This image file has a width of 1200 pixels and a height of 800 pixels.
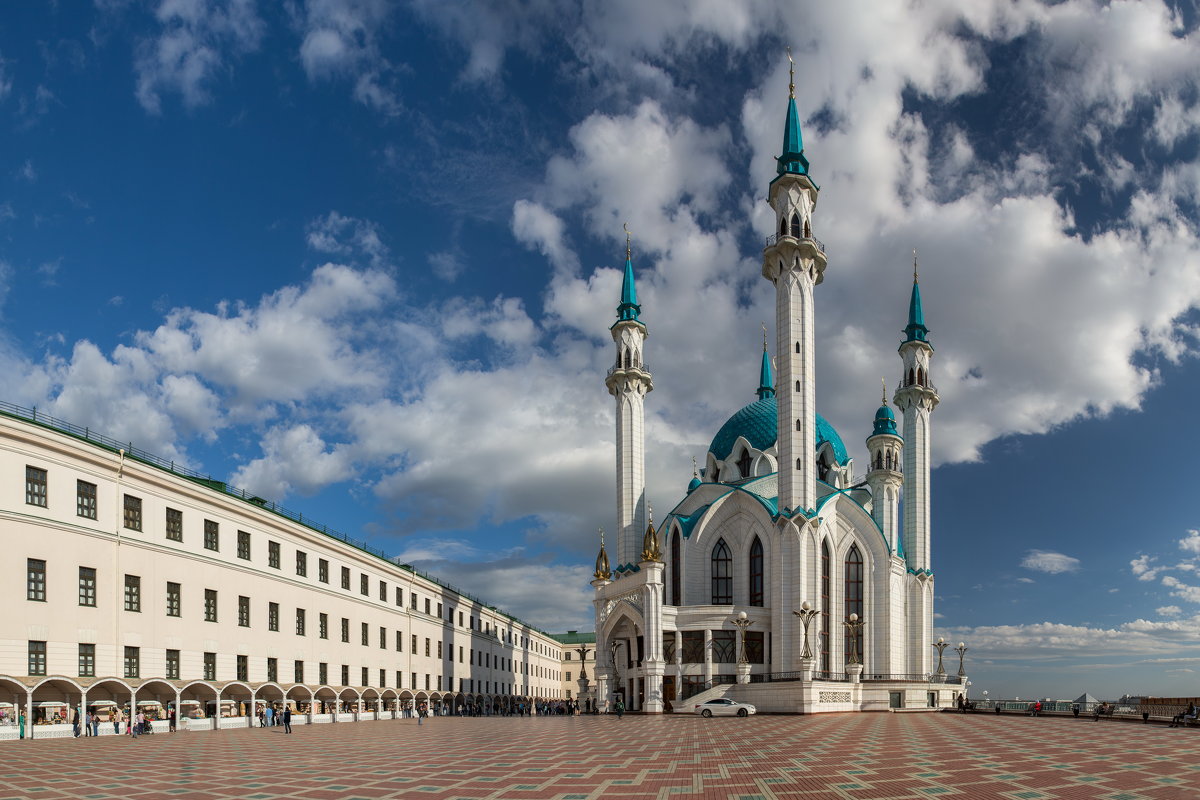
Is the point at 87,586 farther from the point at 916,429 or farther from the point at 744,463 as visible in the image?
the point at 916,429

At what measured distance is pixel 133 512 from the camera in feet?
114

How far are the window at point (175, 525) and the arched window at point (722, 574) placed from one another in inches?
1355

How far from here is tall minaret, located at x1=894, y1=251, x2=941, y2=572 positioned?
6812cm

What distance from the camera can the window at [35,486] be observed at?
30.3 metres

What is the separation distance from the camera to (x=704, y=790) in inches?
590

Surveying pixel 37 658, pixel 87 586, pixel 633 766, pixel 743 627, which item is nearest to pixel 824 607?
pixel 743 627

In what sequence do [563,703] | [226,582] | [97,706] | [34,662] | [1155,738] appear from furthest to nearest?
[563,703] < [226,582] < [97,706] < [34,662] < [1155,738]

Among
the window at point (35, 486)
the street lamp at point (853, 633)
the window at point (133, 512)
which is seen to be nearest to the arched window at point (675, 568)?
the street lamp at point (853, 633)

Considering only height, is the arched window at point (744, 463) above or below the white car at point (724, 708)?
above

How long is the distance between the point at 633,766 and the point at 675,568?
42802 millimetres

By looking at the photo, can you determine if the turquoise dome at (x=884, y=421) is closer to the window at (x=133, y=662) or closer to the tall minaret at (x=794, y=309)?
the tall minaret at (x=794, y=309)

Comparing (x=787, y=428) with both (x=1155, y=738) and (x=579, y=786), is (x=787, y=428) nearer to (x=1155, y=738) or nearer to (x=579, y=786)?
(x=1155, y=738)

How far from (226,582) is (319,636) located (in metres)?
9.55

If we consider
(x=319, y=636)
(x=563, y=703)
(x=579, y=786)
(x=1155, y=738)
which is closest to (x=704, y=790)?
(x=579, y=786)
